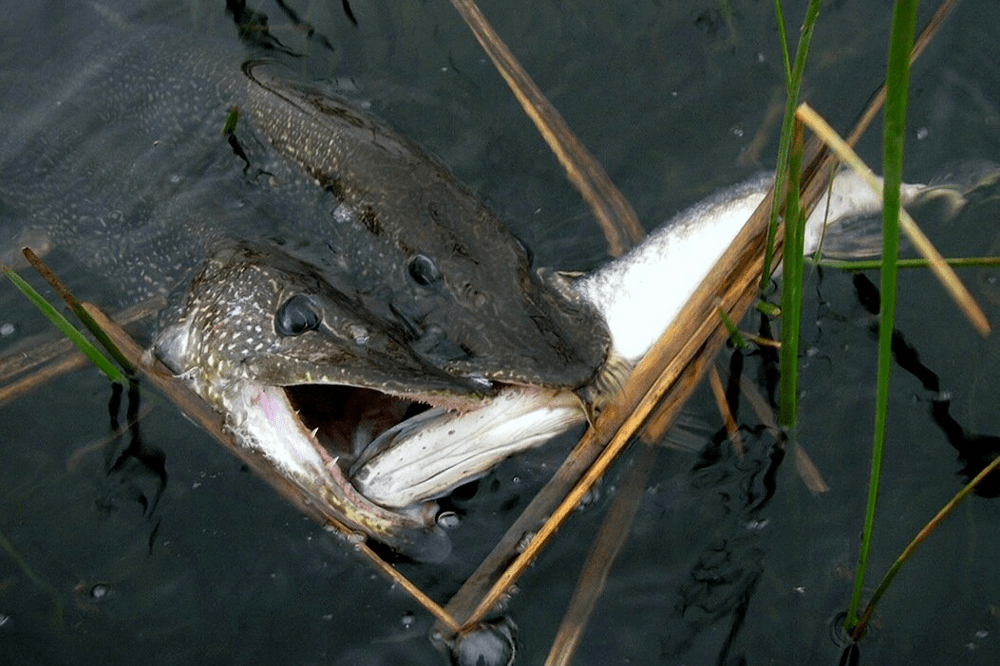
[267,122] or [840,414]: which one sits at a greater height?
[267,122]

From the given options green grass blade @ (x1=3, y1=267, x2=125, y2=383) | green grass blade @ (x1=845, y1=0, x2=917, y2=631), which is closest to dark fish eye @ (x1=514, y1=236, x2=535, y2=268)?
green grass blade @ (x1=3, y1=267, x2=125, y2=383)

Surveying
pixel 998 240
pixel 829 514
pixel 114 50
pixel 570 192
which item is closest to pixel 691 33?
pixel 570 192

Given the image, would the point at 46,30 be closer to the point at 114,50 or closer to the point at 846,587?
the point at 114,50

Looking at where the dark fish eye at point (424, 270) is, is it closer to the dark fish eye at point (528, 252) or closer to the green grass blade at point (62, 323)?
the dark fish eye at point (528, 252)

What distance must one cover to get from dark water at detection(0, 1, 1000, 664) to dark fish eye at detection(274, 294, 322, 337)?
1.94 ft

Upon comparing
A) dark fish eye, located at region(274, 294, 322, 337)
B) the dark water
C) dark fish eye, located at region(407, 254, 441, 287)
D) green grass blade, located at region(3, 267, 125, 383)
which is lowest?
the dark water

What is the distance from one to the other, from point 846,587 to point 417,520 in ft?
4.29

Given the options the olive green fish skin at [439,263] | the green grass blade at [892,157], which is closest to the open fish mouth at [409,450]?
the olive green fish skin at [439,263]

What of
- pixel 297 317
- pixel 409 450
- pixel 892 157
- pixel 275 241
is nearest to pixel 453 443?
pixel 409 450

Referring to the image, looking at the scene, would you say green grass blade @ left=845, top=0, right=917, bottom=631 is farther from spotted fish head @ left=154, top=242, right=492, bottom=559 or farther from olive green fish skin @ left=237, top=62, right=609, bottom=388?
spotted fish head @ left=154, top=242, right=492, bottom=559

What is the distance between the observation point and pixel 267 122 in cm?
413

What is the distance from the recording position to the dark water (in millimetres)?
2988

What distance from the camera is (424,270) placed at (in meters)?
3.44

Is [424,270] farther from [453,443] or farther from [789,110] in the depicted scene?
[789,110]
